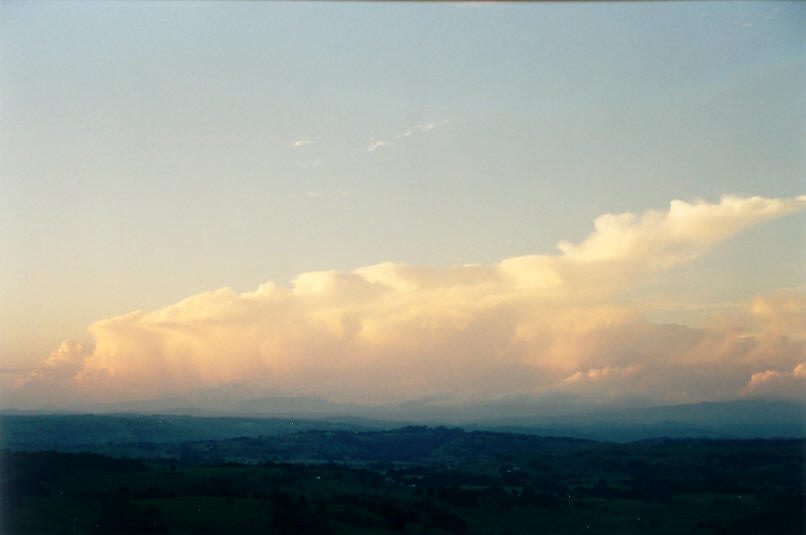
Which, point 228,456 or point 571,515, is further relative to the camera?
point 228,456

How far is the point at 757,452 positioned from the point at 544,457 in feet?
172

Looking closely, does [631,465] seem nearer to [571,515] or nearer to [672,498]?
[672,498]

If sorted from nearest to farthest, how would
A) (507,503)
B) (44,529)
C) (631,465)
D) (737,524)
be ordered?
(44,529)
(737,524)
(507,503)
(631,465)

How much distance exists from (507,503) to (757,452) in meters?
90.1

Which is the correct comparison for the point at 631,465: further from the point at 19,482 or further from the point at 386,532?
the point at 19,482

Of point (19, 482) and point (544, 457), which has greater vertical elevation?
point (19, 482)

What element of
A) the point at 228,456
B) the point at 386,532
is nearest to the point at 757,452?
the point at 386,532

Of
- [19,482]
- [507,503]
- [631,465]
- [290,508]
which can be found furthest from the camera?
[631,465]

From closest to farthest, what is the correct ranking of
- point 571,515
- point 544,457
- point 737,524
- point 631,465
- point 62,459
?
point 737,524
point 62,459
point 571,515
point 631,465
point 544,457

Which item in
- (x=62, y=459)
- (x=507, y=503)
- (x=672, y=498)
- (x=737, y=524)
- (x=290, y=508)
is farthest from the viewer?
(x=672, y=498)

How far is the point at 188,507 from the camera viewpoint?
78688 mm

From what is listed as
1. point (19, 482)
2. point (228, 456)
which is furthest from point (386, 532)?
point (228, 456)

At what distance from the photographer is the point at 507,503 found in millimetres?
113875

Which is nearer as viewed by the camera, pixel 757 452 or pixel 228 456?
pixel 757 452
